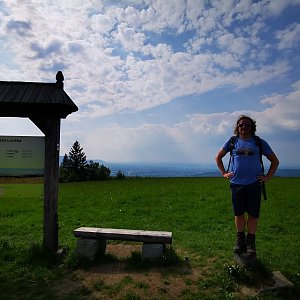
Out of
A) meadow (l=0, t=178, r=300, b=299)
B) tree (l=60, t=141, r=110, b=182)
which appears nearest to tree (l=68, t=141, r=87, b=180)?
tree (l=60, t=141, r=110, b=182)

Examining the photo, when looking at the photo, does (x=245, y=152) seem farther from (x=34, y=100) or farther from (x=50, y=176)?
(x=34, y=100)

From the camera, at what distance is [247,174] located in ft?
19.4

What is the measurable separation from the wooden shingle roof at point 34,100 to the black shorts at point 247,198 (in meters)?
3.67

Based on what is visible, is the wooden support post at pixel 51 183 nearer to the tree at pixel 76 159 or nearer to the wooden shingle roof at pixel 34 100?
the wooden shingle roof at pixel 34 100

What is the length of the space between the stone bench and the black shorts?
1.47m

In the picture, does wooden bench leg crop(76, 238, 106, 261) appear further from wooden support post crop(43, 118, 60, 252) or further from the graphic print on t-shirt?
the graphic print on t-shirt

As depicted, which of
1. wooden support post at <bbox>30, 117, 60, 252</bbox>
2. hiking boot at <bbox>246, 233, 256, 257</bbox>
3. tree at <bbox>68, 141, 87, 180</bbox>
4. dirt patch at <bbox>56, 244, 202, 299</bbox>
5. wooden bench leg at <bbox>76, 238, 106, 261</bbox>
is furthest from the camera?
tree at <bbox>68, 141, 87, 180</bbox>

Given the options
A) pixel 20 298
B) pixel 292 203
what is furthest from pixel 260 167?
pixel 292 203

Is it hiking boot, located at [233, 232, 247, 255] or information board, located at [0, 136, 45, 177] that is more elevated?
information board, located at [0, 136, 45, 177]

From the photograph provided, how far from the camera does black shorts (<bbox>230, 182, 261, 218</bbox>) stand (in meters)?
5.91

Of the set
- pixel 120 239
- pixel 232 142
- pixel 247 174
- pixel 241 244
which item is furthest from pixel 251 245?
pixel 120 239

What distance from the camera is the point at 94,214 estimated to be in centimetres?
1323

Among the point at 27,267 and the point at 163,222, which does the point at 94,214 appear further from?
the point at 27,267

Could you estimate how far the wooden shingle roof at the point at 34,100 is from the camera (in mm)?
6902
